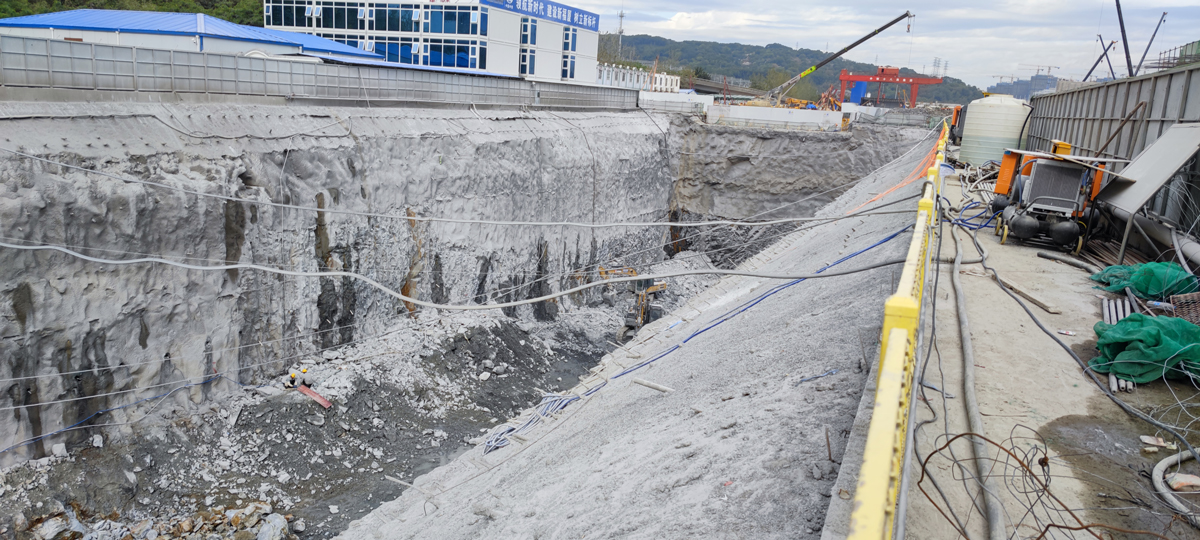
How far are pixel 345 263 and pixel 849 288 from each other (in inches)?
370

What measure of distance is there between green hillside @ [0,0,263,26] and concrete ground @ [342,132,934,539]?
3266 cm

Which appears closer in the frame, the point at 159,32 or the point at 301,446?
the point at 301,446

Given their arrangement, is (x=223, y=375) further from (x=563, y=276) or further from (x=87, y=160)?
(x=563, y=276)

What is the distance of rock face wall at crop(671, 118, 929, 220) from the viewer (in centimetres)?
2748

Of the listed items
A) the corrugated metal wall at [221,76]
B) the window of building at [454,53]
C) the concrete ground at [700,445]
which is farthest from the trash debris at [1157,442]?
the window of building at [454,53]

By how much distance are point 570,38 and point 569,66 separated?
1.64 m

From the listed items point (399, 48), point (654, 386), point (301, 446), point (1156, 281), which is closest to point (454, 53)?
point (399, 48)

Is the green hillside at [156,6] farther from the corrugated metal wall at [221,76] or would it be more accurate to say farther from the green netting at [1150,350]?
the green netting at [1150,350]

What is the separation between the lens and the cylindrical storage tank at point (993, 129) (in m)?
22.3

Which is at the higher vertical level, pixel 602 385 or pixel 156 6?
pixel 156 6

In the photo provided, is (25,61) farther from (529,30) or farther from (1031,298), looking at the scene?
(529,30)

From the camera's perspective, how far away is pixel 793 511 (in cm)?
375

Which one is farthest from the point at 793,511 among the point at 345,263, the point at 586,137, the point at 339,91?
the point at 586,137

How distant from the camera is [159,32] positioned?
18.5 meters
